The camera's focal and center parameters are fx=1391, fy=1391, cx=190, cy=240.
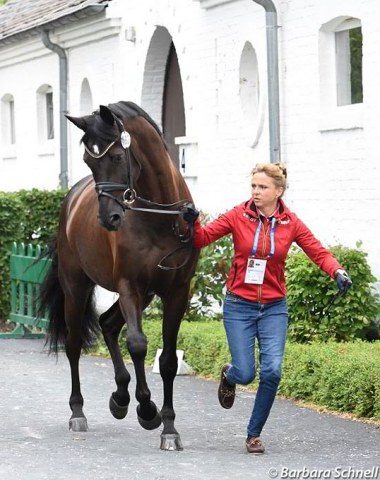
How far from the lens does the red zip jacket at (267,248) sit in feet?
27.5

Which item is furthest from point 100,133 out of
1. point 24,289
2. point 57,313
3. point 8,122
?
point 8,122

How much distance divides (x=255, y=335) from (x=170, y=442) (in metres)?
0.86

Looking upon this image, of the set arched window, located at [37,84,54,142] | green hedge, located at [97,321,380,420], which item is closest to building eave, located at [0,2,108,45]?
arched window, located at [37,84,54,142]

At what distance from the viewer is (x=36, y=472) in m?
7.89

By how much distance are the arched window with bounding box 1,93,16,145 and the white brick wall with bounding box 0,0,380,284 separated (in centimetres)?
375

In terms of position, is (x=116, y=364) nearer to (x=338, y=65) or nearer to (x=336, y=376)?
(x=336, y=376)

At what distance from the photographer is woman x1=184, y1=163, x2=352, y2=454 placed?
8.33 metres

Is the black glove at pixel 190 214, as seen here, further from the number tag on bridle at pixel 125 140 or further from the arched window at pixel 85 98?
the arched window at pixel 85 98

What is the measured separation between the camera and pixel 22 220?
16.9 m

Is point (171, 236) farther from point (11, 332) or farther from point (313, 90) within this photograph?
point (11, 332)

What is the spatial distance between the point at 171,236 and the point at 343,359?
6.70 ft

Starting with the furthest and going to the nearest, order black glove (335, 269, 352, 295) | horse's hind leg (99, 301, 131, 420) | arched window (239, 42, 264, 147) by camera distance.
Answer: arched window (239, 42, 264, 147)
horse's hind leg (99, 301, 131, 420)
black glove (335, 269, 352, 295)

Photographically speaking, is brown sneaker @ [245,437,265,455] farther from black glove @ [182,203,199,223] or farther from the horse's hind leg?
black glove @ [182,203,199,223]

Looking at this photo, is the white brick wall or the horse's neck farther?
the white brick wall
